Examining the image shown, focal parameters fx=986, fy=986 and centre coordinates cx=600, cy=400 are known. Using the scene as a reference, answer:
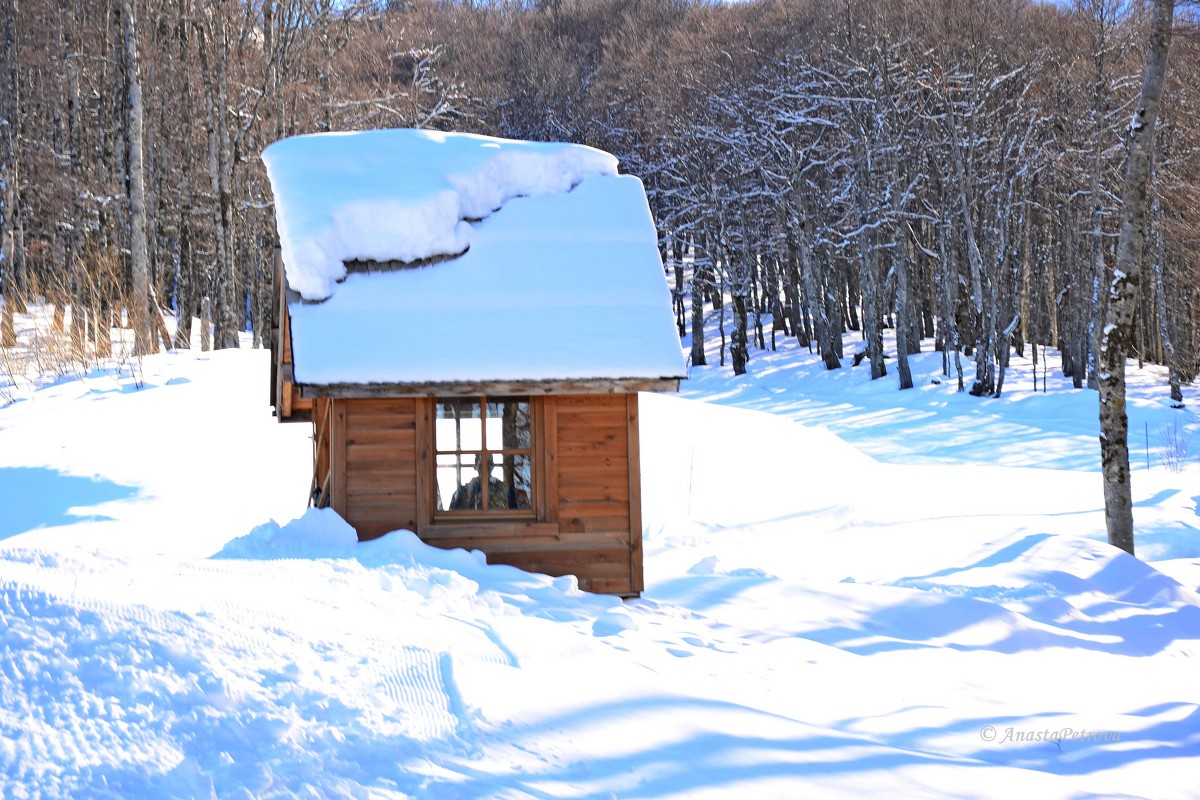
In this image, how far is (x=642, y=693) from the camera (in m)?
5.41

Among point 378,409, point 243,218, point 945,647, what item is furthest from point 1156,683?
point 243,218

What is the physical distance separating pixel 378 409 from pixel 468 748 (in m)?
5.62

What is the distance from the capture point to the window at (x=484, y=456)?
32.1ft

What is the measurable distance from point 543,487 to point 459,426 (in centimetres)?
104

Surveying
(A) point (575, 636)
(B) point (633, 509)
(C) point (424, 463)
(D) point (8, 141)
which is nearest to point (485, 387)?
(C) point (424, 463)

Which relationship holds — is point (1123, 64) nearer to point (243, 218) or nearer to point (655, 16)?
point (655, 16)

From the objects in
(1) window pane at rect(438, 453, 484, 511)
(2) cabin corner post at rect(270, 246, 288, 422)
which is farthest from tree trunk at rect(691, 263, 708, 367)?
(1) window pane at rect(438, 453, 484, 511)

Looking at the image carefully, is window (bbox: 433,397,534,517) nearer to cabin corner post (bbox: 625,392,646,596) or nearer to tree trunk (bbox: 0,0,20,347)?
cabin corner post (bbox: 625,392,646,596)

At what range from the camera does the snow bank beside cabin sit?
32.8ft

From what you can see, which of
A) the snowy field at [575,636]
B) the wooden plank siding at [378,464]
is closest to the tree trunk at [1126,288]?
the snowy field at [575,636]

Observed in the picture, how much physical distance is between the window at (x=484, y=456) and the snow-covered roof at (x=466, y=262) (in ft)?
2.32

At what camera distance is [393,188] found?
1044cm
